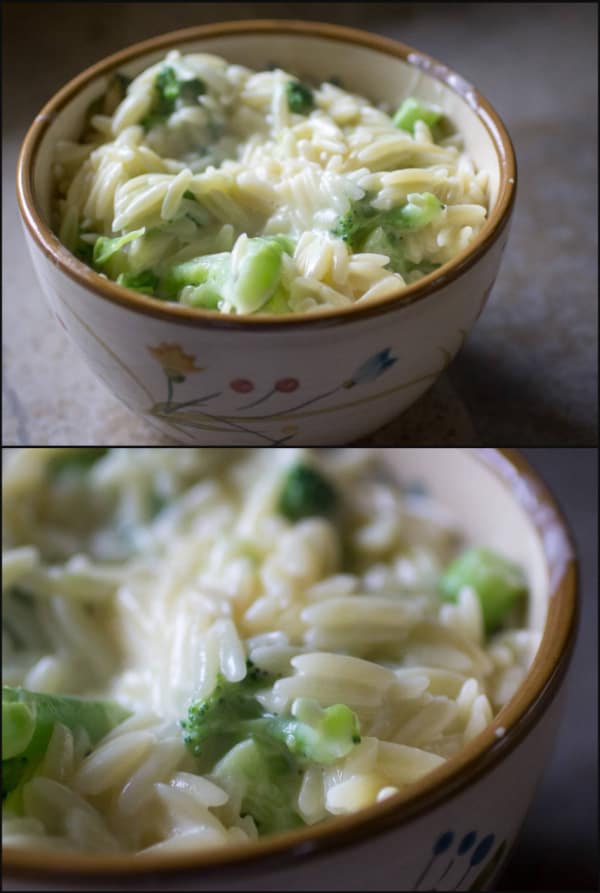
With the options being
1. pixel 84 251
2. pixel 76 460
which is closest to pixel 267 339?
pixel 84 251

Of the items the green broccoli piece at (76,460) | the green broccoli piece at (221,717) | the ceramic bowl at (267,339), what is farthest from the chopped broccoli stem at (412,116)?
the green broccoli piece at (221,717)

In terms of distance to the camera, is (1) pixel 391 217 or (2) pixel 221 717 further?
(1) pixel 391 217

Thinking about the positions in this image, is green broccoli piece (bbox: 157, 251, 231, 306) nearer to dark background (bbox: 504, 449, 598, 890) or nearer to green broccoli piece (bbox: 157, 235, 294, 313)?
green broccoli piece (bbox: 157, 235, 294, 313)

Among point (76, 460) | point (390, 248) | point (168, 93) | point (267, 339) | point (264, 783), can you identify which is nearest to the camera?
point (264, 783)

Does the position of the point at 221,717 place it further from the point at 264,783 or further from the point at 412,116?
the point at 412,116

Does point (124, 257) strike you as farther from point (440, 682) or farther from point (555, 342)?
point (555, 342)

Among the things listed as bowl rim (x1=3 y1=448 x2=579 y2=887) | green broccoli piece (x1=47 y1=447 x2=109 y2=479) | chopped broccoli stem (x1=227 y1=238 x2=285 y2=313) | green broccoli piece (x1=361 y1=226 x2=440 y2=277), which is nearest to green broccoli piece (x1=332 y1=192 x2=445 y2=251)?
green broccoli piece (x1=361 y1=226 x2=440 y2=277)
